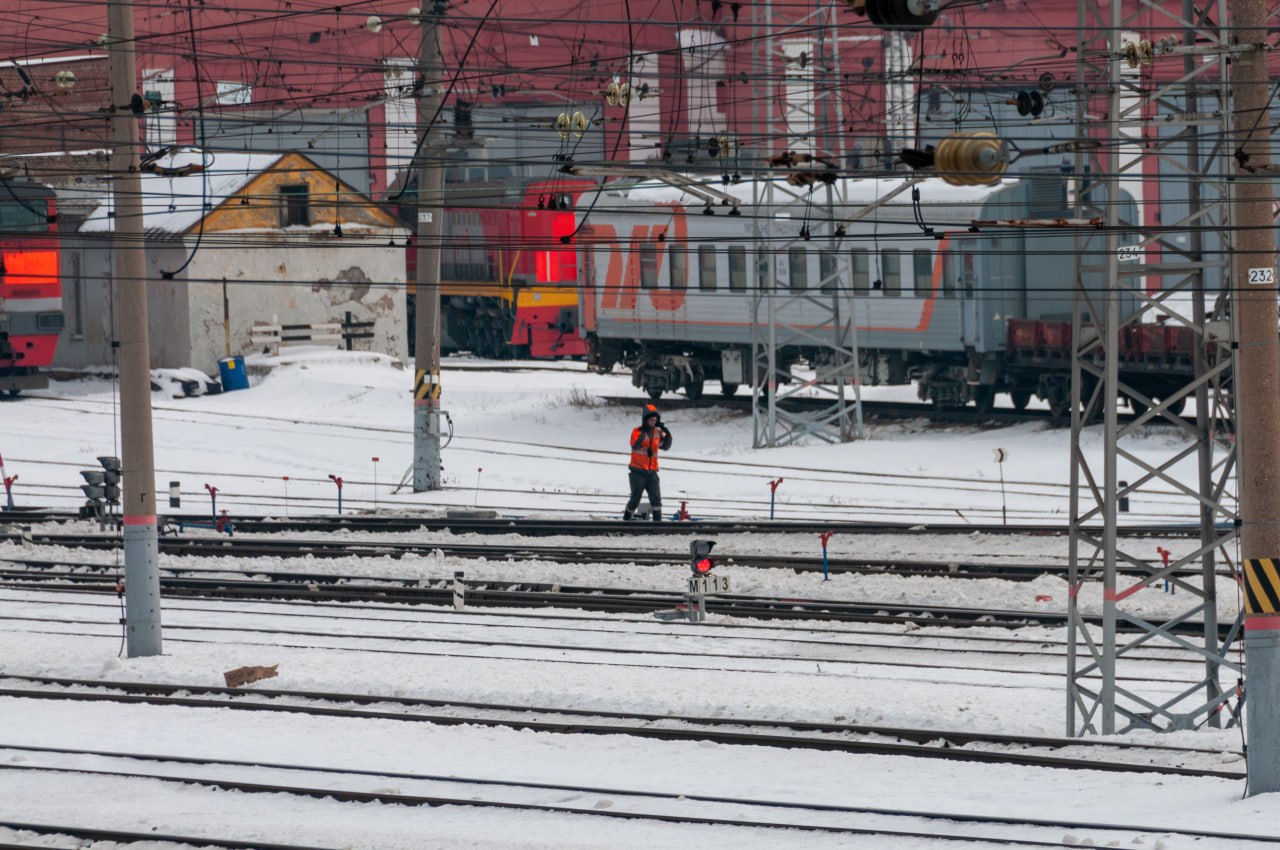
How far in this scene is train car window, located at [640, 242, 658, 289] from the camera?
127 ft

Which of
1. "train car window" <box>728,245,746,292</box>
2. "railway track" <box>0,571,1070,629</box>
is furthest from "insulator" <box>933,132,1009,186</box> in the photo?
"train car window" <box>728,245,746,292</box>

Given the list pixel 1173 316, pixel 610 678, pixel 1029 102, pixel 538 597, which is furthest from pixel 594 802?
pixel 538 597

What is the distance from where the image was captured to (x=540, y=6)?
5438 centimetres

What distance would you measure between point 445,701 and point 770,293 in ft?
64.4

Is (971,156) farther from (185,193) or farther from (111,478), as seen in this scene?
(185,193)

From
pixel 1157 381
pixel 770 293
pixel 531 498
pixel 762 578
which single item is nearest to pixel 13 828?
pixel 762 578

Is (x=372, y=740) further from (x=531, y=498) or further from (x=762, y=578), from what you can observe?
(x=531, y=498)

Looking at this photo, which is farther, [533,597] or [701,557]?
[533,597]

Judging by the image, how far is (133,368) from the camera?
54.8 ft

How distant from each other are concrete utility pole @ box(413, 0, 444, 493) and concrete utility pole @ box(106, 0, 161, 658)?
27.3 feet

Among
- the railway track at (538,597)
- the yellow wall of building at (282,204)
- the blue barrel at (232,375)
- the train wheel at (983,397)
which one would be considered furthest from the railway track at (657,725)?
the yellow wall of building at (282,204)

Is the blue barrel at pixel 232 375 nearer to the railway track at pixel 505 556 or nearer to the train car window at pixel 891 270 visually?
the train car window at pixel 891 270

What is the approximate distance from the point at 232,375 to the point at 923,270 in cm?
1717

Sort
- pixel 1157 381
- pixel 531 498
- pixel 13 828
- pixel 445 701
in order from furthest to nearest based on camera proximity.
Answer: pixel 1157 381 < pixel 531 498 < pixel 445 701 < pixel 13 828
